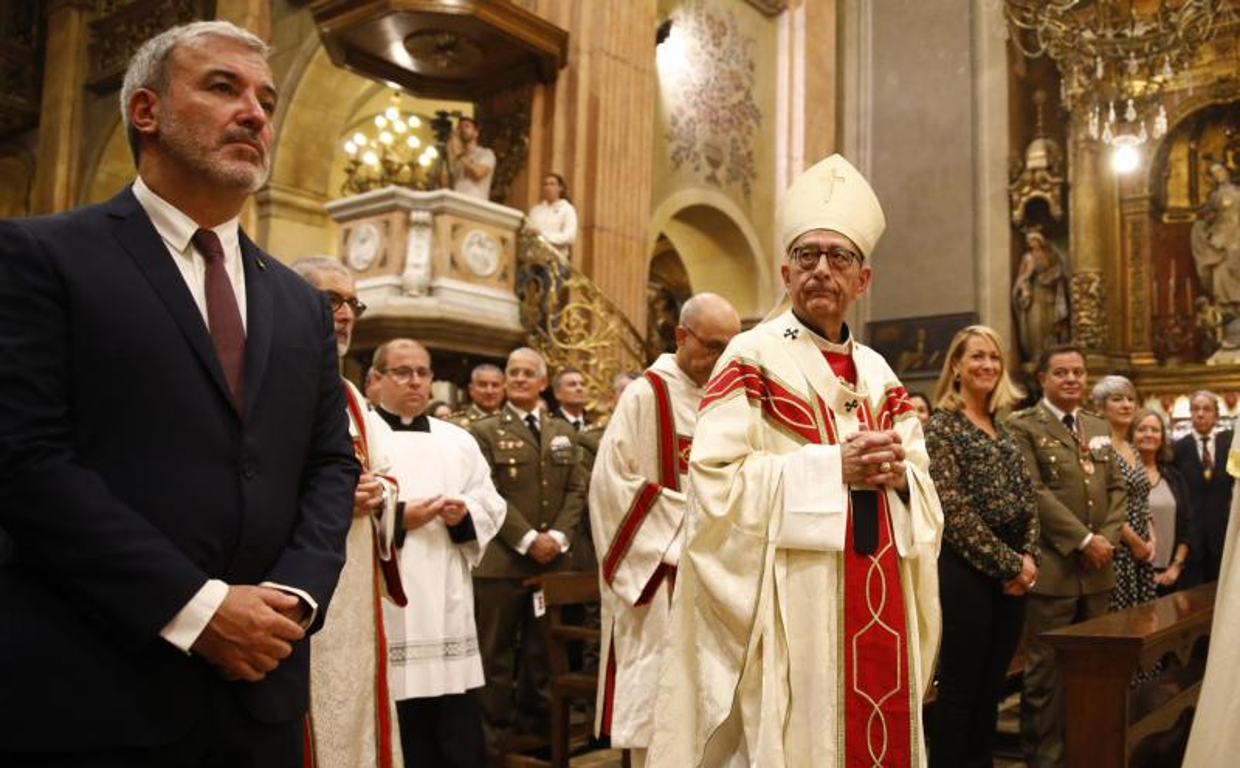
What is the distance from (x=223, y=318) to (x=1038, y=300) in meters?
14.5

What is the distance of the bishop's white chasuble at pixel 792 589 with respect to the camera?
255cm

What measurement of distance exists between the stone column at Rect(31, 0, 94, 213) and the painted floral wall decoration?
27.3 feet

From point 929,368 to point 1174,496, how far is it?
294 inches

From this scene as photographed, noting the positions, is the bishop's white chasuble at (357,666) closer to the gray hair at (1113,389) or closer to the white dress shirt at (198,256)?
the white dress shirt at (198,256)

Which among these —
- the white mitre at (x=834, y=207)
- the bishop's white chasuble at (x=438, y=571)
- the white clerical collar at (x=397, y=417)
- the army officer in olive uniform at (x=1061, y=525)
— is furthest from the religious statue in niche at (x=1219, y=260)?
the white mitre at (x=834, y=207)

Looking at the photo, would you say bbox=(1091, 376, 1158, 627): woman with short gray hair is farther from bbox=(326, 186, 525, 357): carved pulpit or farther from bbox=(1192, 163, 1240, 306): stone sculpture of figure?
bbox=(1192, 163, 1240, 306): stone sculpture of figure

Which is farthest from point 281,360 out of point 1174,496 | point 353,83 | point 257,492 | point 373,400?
point 353,83

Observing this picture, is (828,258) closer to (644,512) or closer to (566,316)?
(644,512)

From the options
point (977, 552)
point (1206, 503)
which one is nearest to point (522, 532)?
point (977, 552)

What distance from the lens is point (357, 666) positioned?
9.61 feet

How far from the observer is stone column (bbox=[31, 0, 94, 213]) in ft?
50.0

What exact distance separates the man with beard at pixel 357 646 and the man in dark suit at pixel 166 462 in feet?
2.76

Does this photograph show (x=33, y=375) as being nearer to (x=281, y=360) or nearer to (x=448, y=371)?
(x=281, y=360)

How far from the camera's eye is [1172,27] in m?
10.8
